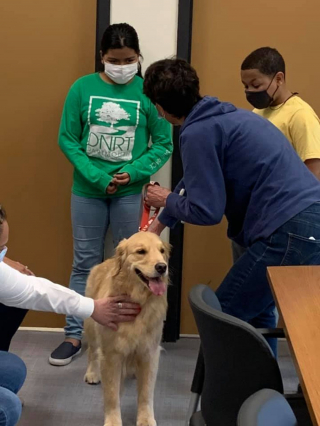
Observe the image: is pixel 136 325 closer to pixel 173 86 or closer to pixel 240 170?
pixel 240 170

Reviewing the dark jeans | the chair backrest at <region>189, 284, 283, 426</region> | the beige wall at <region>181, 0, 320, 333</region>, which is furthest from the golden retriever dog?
the beige wall at <region>181, 0, 320, 333</region>

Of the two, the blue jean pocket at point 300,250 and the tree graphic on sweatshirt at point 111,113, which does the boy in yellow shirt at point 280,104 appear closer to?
the blue jean pocket at point 300,250

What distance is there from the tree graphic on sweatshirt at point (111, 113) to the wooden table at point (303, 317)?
4.52ft

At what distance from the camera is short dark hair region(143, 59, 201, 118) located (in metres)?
1.96

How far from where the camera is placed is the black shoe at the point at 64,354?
3027 millimetres

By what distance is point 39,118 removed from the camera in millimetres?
3201

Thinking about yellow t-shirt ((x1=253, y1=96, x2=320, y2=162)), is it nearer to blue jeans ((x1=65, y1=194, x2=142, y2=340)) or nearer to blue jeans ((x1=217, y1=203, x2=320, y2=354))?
blue jeans ((x1=217, y1=203, x2=320, y2=354))

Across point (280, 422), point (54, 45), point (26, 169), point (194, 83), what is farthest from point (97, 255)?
point (280, 422)

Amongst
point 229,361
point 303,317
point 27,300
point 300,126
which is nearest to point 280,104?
point 300,126

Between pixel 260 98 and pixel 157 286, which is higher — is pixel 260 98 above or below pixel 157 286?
Answer: above

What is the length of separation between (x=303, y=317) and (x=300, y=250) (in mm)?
523

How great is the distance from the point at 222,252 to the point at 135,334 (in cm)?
113

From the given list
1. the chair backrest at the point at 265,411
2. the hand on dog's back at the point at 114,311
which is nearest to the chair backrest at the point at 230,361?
the chair backrest at the point at 265,411

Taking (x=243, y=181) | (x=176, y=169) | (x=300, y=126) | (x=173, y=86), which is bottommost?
(x=176, y=169)
